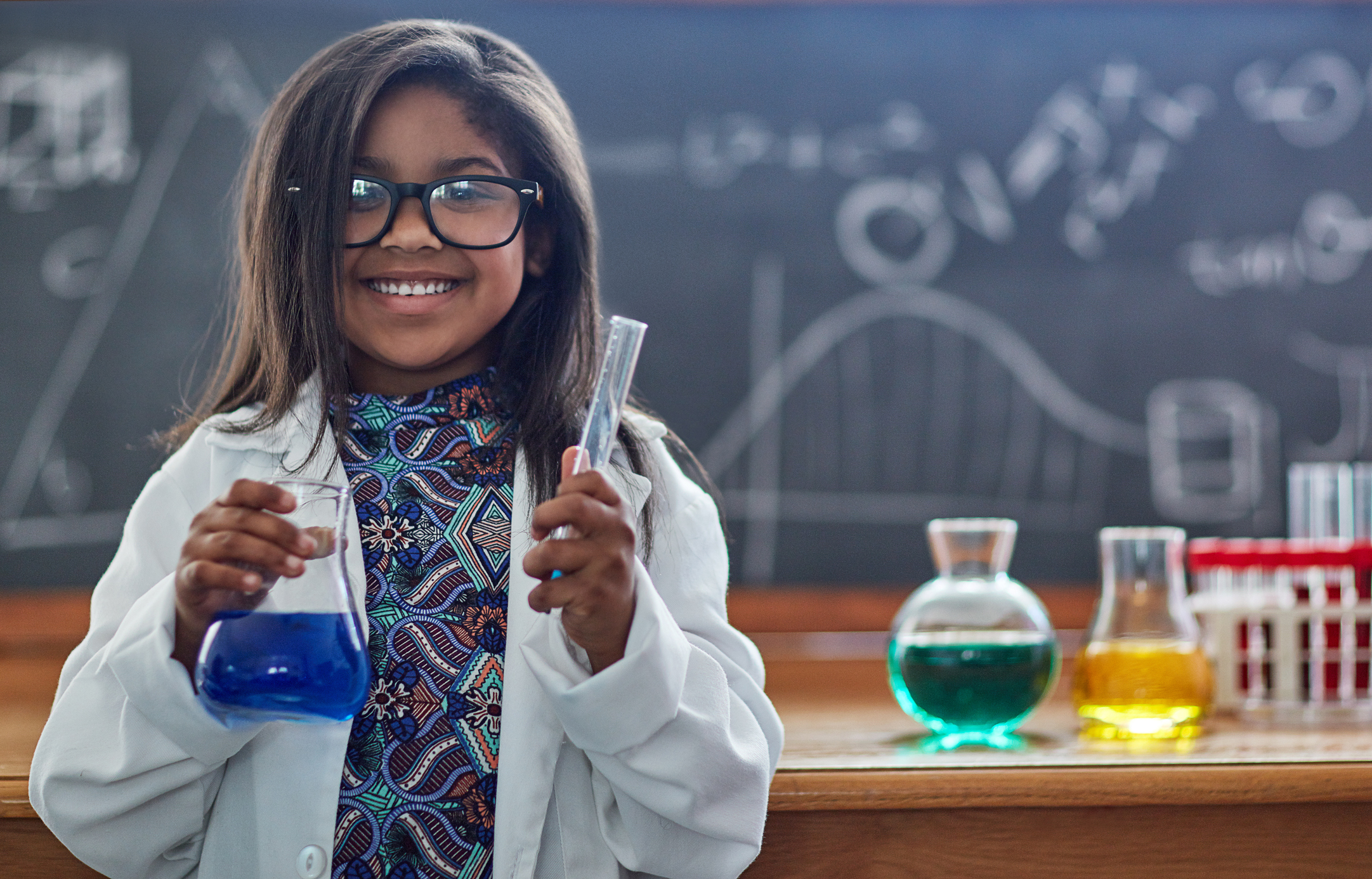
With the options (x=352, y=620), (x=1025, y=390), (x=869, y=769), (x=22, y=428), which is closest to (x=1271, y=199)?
(x=1025, y=390)

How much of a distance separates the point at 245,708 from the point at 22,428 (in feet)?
3.23

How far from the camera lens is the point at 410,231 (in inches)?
32.9

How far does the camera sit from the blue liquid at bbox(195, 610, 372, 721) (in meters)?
0.63

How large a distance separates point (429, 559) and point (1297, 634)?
0.90 m

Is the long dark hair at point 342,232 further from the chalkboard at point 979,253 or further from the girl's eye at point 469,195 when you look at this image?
the chalkboard at point 979,253

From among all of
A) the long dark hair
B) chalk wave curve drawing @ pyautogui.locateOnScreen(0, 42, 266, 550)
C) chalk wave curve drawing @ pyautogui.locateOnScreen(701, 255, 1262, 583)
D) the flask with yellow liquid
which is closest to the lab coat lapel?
the long dark hair

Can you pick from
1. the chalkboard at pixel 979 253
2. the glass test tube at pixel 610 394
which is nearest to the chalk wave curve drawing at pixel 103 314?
the chalkboard at pixel 979 253

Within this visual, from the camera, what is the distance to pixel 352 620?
0.67 m

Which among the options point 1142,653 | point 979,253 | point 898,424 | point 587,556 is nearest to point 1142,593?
point 1142,653

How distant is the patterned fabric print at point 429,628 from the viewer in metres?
0.78

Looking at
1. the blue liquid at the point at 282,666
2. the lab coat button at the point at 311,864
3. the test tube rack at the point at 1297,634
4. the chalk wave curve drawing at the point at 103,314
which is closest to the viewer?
the blue liquid at the point at 282,666

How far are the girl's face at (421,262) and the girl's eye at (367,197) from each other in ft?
0.05

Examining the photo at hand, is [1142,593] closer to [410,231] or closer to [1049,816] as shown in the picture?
[1049,816]

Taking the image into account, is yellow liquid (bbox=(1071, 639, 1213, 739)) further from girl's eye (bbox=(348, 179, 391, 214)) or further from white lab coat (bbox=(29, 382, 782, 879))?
girl's eye (bbox=(348, 179, 391, 214))
